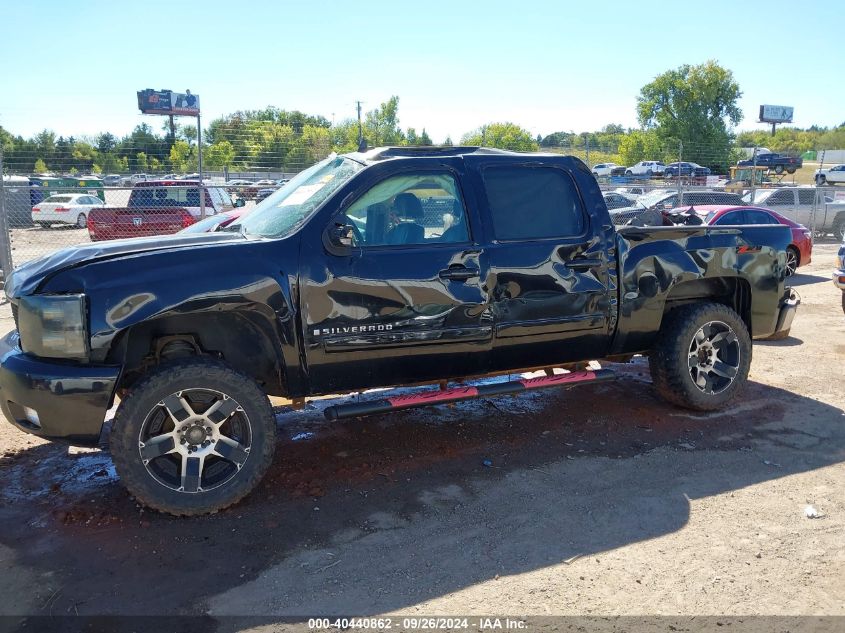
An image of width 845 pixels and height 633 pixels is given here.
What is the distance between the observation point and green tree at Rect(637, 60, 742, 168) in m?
58.1

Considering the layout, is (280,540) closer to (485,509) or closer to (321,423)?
(485,509)

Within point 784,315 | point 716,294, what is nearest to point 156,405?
point 716,294

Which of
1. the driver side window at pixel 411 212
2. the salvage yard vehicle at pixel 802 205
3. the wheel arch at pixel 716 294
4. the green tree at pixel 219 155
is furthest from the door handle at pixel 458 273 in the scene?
the green tree at pixel 219 155

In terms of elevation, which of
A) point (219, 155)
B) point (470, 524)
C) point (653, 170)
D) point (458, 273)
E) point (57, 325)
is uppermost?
point (653, 170)

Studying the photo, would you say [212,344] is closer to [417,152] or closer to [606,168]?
[417,152]

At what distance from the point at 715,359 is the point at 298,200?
3.49 meters

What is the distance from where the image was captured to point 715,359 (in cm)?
562

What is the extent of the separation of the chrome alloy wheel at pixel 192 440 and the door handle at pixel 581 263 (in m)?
2.39

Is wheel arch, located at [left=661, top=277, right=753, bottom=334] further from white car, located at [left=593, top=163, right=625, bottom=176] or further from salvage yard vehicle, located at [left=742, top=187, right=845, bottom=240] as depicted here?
white car, located at [left=593, top=163, right=625, bottom=176]

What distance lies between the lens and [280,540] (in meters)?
3.76

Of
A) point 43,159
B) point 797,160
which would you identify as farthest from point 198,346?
point 797,160

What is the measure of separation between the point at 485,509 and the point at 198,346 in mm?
1984

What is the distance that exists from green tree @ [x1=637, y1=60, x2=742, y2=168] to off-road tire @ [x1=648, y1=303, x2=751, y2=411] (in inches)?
2201

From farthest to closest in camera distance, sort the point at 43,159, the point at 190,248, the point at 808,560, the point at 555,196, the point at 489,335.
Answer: the point at 43,159 → the point at 555,196 → the point at 489,335 → the point at 190,248 → the point at 808,560
